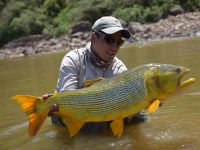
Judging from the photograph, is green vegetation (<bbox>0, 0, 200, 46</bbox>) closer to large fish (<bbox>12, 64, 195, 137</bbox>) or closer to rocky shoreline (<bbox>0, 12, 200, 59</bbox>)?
rocky shoreline (<bbox>0, 12, 200, 59</bbox>)

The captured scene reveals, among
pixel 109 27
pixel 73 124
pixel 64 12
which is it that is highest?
pixel 109 27

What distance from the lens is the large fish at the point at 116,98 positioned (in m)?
4.68

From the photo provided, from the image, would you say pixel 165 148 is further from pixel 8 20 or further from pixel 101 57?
pixel 8 20

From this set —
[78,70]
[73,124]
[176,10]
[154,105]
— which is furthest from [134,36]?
[154,105]

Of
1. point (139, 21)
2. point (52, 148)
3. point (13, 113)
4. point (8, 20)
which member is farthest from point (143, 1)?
point (52, 148)

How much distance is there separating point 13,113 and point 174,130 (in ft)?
11.5

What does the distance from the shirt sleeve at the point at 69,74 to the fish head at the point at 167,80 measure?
1697 mm

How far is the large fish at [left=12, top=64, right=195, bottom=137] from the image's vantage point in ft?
15.4

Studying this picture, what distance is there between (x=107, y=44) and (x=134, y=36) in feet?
84.6

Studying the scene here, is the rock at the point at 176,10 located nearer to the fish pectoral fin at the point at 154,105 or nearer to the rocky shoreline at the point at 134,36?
the rocky shoreline at the point at 134,36

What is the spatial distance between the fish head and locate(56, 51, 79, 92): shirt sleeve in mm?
1697

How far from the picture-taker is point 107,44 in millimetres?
6094

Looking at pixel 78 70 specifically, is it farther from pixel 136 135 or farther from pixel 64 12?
pixel 64 12


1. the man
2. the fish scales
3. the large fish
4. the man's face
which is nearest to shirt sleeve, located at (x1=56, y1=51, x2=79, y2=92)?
the man
